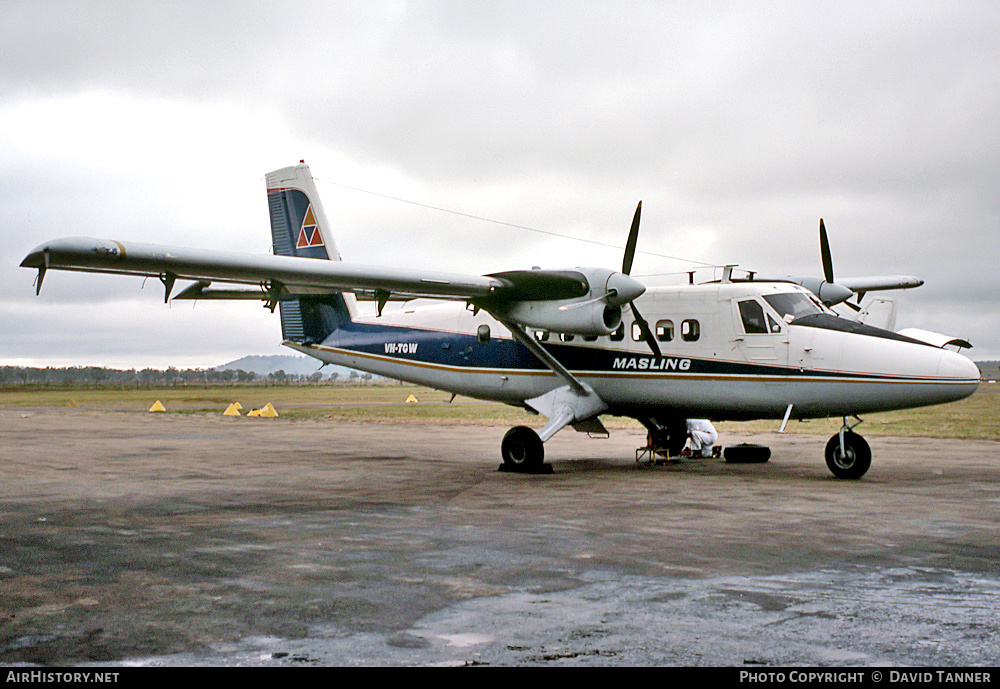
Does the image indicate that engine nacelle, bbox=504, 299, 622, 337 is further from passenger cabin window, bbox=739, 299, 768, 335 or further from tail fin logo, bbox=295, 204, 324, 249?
tail fin logo, bbox=295, 204, 324, 249

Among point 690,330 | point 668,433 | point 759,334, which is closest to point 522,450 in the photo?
point 668,433

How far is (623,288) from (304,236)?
977 cm

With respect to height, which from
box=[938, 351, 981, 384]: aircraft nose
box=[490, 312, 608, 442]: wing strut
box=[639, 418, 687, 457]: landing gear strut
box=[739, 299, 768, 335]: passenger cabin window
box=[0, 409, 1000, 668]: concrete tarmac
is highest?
box=[739, 299, 768, 335]: passenger cabin window

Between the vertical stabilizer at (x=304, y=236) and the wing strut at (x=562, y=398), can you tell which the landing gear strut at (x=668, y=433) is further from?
the vertical stabilizer at (x=304, y=236)

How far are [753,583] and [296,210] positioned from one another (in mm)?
17293

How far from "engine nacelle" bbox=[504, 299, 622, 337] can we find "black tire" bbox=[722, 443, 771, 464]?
489 centimetres

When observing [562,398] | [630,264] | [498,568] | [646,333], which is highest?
[630,264]

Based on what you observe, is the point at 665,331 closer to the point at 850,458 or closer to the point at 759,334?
the point at 759,334

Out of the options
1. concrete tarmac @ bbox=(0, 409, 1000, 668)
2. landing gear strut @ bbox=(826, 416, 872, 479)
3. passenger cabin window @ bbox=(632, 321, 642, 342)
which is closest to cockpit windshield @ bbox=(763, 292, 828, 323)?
landing gear strut @ bbox=(826, 416, 872, 479)

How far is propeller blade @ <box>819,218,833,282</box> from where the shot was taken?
17.0 m

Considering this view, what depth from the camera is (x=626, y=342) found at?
16734 mm

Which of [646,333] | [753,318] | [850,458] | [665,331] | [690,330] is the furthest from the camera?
[665,331]

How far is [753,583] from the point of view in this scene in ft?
22.1

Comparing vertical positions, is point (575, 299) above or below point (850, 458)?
above
